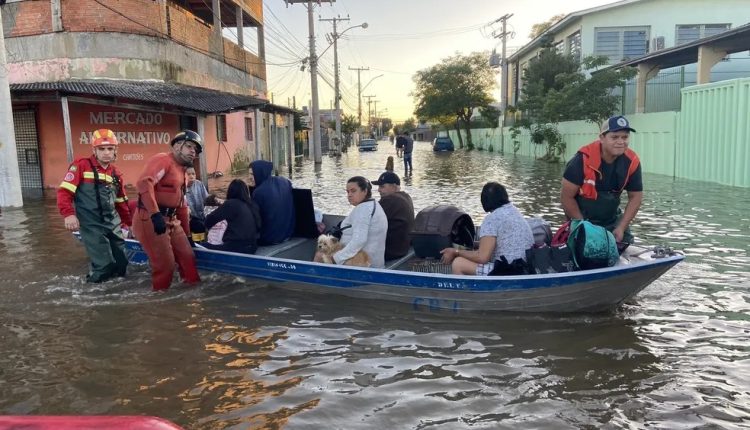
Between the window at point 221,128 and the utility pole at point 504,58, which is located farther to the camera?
the utility pole at point 504,58

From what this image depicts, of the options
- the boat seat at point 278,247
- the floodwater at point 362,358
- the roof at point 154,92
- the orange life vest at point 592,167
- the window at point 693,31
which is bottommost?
the floodwater at point 362,358

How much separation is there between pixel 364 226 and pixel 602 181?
244 cm

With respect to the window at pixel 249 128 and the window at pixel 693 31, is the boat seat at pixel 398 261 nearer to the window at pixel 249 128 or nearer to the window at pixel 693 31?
the window at pixel 249 128

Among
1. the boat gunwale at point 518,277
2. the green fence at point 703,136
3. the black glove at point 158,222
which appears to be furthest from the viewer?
the green fence at point 703,136

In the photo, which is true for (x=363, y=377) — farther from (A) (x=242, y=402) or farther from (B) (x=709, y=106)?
(B) (x=709, y=106)

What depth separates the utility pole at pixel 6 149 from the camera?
13.3m

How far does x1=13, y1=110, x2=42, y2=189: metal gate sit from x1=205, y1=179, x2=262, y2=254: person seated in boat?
1347 cm

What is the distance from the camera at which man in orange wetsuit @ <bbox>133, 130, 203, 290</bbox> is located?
21.1 feet

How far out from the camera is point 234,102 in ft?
65.5

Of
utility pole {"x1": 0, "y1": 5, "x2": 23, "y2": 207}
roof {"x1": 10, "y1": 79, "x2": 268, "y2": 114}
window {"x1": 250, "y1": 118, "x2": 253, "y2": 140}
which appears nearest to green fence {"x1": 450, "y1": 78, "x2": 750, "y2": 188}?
roof {"x1": 10, "y1": 79, "x2": 268, "y2": 114}

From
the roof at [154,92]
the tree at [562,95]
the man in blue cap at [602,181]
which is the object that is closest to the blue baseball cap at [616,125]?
the man in blue cap at [602,181]

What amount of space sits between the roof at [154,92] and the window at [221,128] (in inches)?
172

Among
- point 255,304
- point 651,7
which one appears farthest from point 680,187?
point 651,7

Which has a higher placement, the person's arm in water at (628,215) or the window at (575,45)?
the window at (575,45)
